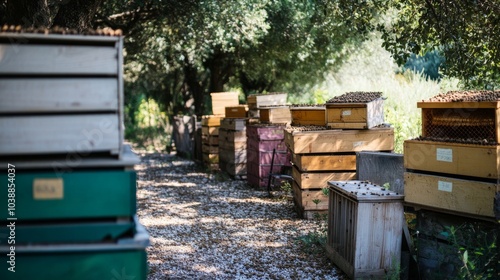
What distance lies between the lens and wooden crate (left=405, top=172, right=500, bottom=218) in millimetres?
5398

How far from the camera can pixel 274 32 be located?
1858 centimetres

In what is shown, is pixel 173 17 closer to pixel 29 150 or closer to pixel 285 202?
pixel 285 202

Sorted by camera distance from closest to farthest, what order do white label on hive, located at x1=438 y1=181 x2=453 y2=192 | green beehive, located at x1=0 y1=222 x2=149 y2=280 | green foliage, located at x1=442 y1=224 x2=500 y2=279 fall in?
green beehive, located at x1=0 y1=222 x2=149 y2=280 < green foliage, located at x1=442 y1=224 x2=500 y2=279 < white label on hive, located at x1=438 y1=181 x2=453 y2=192

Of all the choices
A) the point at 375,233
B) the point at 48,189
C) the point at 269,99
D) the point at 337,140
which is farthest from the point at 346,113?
the point at 48,189

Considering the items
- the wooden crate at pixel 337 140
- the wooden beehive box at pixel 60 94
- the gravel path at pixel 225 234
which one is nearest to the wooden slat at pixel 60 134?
the wooden beehive box at pixel 60 94

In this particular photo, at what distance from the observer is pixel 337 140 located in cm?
962

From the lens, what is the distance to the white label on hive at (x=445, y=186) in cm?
567

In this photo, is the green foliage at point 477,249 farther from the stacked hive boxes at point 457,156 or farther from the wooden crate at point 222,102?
the wooden crate at point 222,102

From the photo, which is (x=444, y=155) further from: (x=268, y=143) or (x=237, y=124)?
(x=237, y=124)

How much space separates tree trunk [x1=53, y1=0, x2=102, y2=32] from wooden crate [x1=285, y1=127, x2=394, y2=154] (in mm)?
3613

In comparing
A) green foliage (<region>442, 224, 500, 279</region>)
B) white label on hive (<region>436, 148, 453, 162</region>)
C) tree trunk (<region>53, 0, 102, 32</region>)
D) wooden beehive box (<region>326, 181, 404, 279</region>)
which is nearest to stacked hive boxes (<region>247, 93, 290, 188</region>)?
tree trunk (<region>53, 0, 102, 32</region>)

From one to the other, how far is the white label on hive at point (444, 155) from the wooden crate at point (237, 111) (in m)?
9.62

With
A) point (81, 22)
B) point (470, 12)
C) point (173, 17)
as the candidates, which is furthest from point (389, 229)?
point (173, 17)

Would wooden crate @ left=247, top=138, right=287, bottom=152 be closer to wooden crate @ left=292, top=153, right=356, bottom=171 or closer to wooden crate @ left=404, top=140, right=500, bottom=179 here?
wooden crate @ left=292, top=153, right=356, bottom=171
